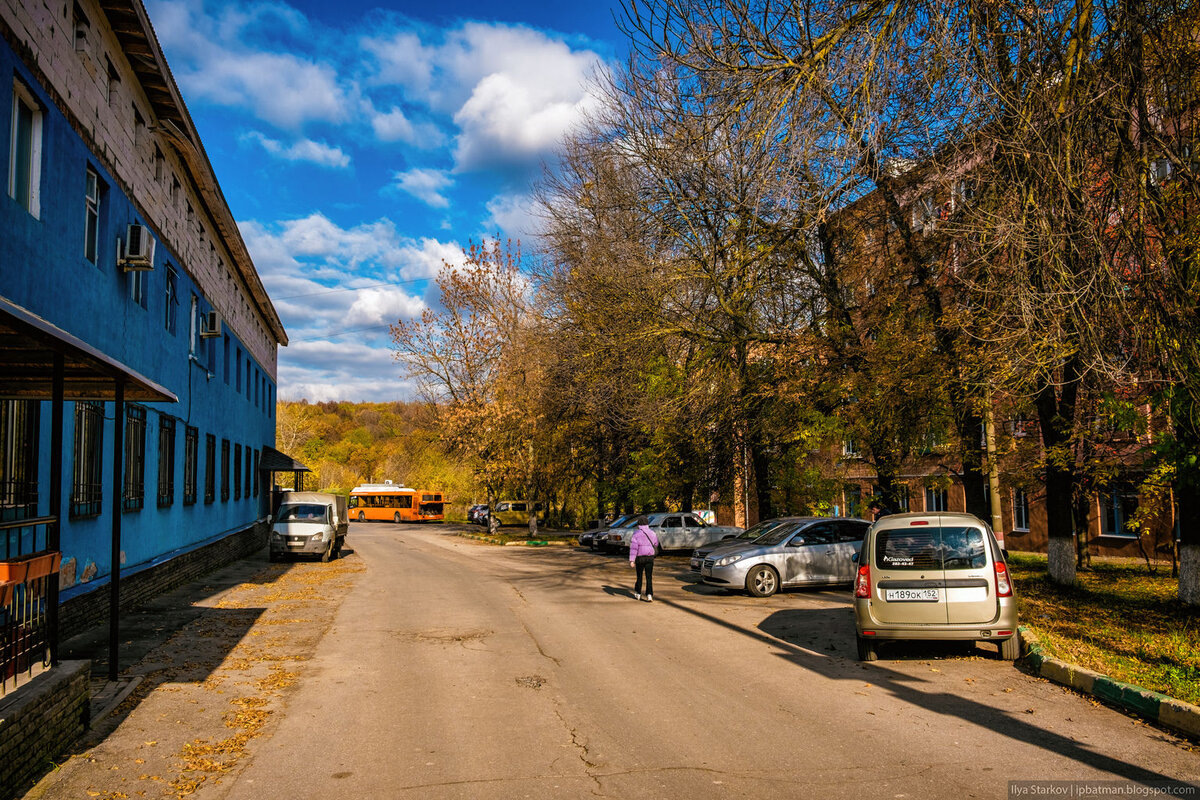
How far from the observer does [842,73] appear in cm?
926

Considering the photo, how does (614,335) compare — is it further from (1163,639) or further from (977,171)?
(1163,639)

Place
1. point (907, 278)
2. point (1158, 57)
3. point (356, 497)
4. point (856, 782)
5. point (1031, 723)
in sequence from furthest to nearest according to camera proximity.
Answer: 1. point (356, 497)
2. point (907, 278)
3. point (1158, 57)
4. point (1031, 723)
5. point (856, 782)

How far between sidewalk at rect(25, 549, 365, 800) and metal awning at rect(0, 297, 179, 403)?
287 centimetres

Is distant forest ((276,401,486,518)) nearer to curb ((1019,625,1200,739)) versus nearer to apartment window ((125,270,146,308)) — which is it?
apartment window ((125,270,146,308))

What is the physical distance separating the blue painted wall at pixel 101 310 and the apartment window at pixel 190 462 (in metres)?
0.25

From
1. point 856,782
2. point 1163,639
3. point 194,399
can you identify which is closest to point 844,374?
point 1163,639

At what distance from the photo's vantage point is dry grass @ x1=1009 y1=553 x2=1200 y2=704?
8.00m

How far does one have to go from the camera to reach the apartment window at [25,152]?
29.6ft

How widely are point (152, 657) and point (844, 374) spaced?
14.3 metres

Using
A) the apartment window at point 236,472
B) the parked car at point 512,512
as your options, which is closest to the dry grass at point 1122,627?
the apartment window at point 236,472

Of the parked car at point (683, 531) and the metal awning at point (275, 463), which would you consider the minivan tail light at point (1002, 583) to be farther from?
the metal awning at point (275, 463)

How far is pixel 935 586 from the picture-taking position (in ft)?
29.7

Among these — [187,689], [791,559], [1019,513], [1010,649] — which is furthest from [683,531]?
[187,689]

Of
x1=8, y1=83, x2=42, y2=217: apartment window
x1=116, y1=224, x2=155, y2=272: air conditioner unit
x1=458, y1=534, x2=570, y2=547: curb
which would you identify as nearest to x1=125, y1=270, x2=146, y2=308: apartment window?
x1=116, y1=224, x2=155, y2=272: air conditioner unit
